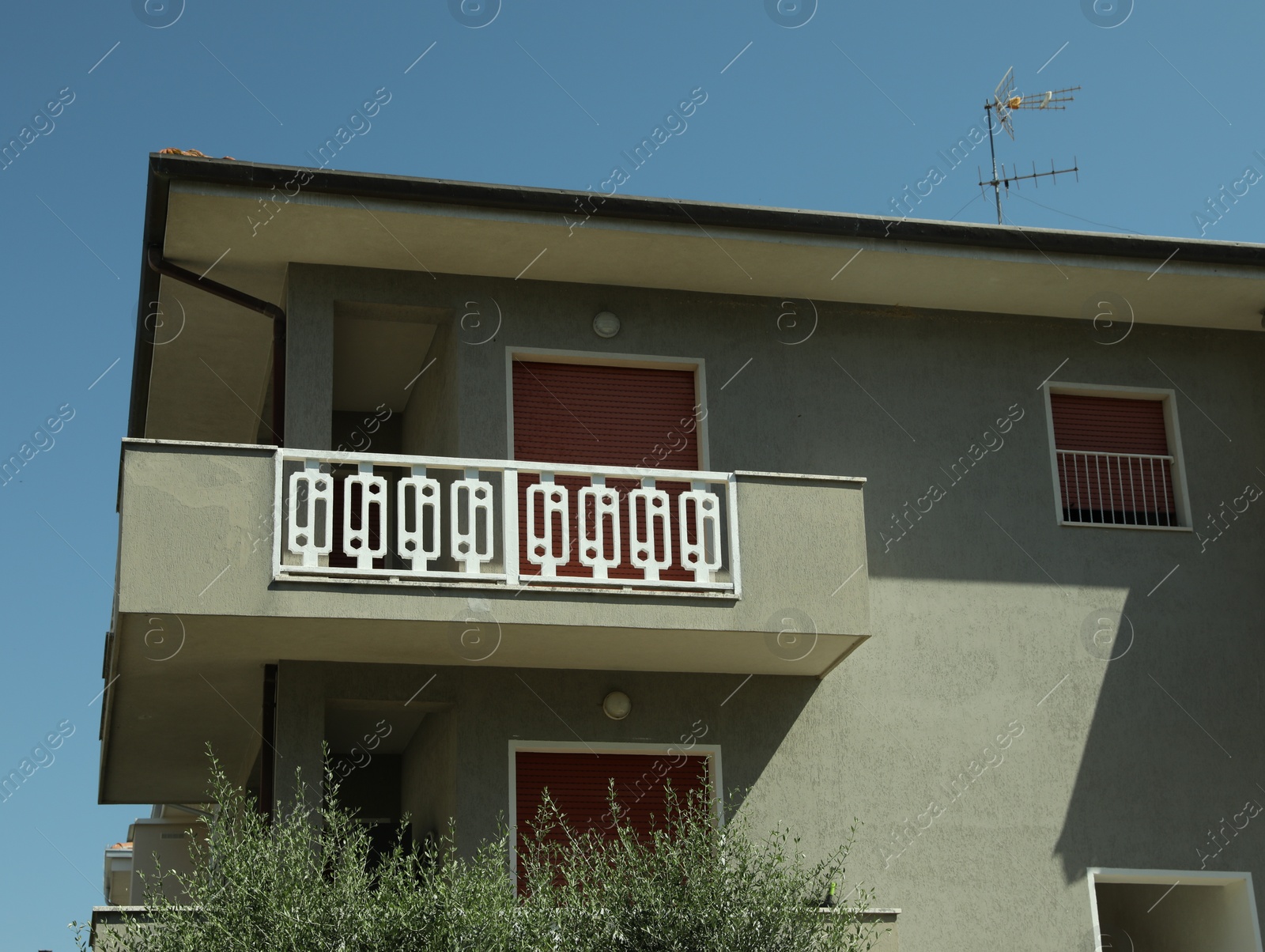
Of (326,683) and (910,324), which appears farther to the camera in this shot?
(910,324)

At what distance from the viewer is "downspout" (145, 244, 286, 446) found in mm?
13875

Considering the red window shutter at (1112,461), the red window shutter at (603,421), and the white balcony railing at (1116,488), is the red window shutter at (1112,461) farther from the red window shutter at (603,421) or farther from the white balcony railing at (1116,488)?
the red window shutter at (603,421)

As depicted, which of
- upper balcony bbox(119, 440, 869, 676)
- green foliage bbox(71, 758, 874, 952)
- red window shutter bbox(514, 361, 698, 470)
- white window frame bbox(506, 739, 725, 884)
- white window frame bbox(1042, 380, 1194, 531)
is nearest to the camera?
green foliage bbox(71, 758, 874, 952)

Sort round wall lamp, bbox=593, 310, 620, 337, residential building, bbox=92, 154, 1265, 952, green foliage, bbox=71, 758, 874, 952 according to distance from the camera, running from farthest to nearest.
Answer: round wall lamp, bbox=593, 310, 620, 337 < residential building, bbox=92, 154, 1265, 952 < green foliage, bbox=71, 758, 874, 952

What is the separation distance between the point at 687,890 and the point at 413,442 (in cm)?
710

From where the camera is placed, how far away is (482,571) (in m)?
12.5

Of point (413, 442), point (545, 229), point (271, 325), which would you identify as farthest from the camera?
point (413, 442)

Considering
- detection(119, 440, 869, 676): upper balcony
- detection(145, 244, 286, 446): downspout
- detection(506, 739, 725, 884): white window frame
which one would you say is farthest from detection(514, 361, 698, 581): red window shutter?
detection(145, 244, 286, 446): downspout

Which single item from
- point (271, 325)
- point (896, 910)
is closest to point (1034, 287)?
point (896, 910)

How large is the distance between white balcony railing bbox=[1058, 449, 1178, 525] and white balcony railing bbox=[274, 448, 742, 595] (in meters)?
4.12

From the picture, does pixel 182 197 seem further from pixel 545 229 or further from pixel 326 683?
pixel 326 683

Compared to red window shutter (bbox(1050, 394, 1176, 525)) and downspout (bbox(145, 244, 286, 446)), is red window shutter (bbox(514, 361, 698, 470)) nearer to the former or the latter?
downspout (bbox(145, 244, 286, 446))

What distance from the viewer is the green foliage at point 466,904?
9.74 m

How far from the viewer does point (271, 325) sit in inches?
596
